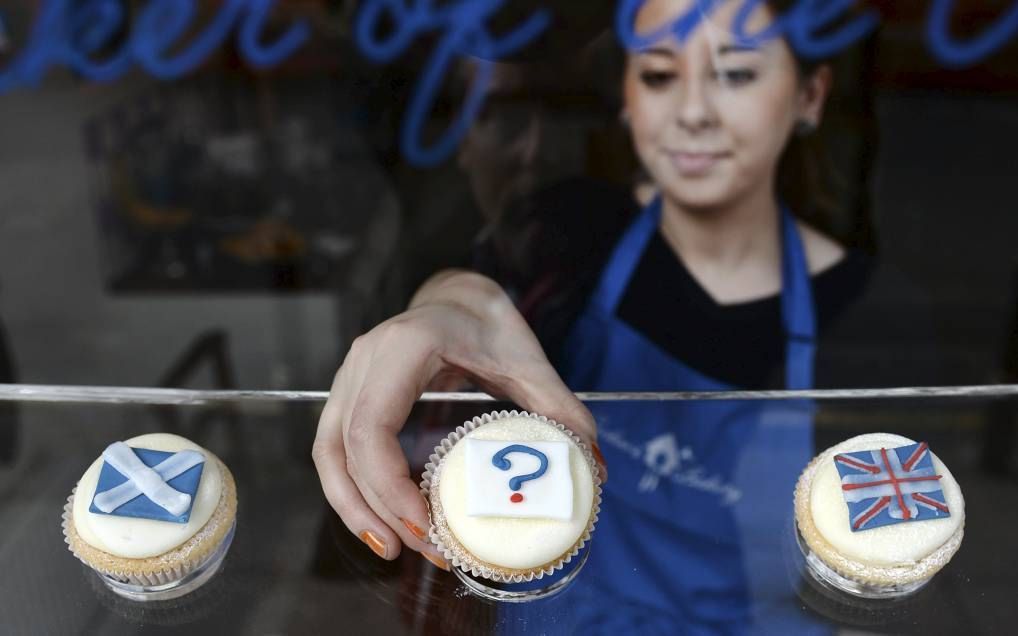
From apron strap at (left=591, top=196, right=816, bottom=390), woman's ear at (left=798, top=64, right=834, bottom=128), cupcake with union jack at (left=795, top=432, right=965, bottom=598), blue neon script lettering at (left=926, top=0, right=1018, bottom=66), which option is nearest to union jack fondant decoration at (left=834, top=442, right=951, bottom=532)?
cupcake with union jack at (left=795, top=432, right=965, bottom=598)

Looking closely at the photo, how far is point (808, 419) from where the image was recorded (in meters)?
1.47

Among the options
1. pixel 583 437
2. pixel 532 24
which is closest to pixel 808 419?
pixel 583 437

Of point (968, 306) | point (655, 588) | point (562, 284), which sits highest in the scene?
point (562, 284)

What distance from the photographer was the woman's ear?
1.52 metres

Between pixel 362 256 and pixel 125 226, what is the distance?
62 cm

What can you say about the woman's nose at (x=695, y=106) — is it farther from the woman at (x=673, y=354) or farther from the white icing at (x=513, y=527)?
the white icing at (x=513, y=527)

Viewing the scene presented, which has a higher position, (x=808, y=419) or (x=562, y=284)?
(x=562, y=284)

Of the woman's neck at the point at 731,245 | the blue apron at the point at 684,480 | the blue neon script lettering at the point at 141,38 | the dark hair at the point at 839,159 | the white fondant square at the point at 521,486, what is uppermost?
the blue neon script lettering at the point at 141,38

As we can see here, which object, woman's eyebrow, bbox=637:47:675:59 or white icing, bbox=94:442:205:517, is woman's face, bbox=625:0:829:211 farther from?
white icing, bbox=94:442:205:517

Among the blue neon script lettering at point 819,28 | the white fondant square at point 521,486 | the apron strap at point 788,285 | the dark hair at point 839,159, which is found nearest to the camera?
the white fondant square at point 521,486

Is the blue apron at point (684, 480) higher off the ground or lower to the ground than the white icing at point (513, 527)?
lower

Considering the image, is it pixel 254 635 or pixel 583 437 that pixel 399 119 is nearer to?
pixel 583 437

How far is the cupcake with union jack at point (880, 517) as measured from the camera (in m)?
1.13

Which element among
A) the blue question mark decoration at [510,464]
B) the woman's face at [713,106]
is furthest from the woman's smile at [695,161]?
the blue question mark decoration at [510,464]
